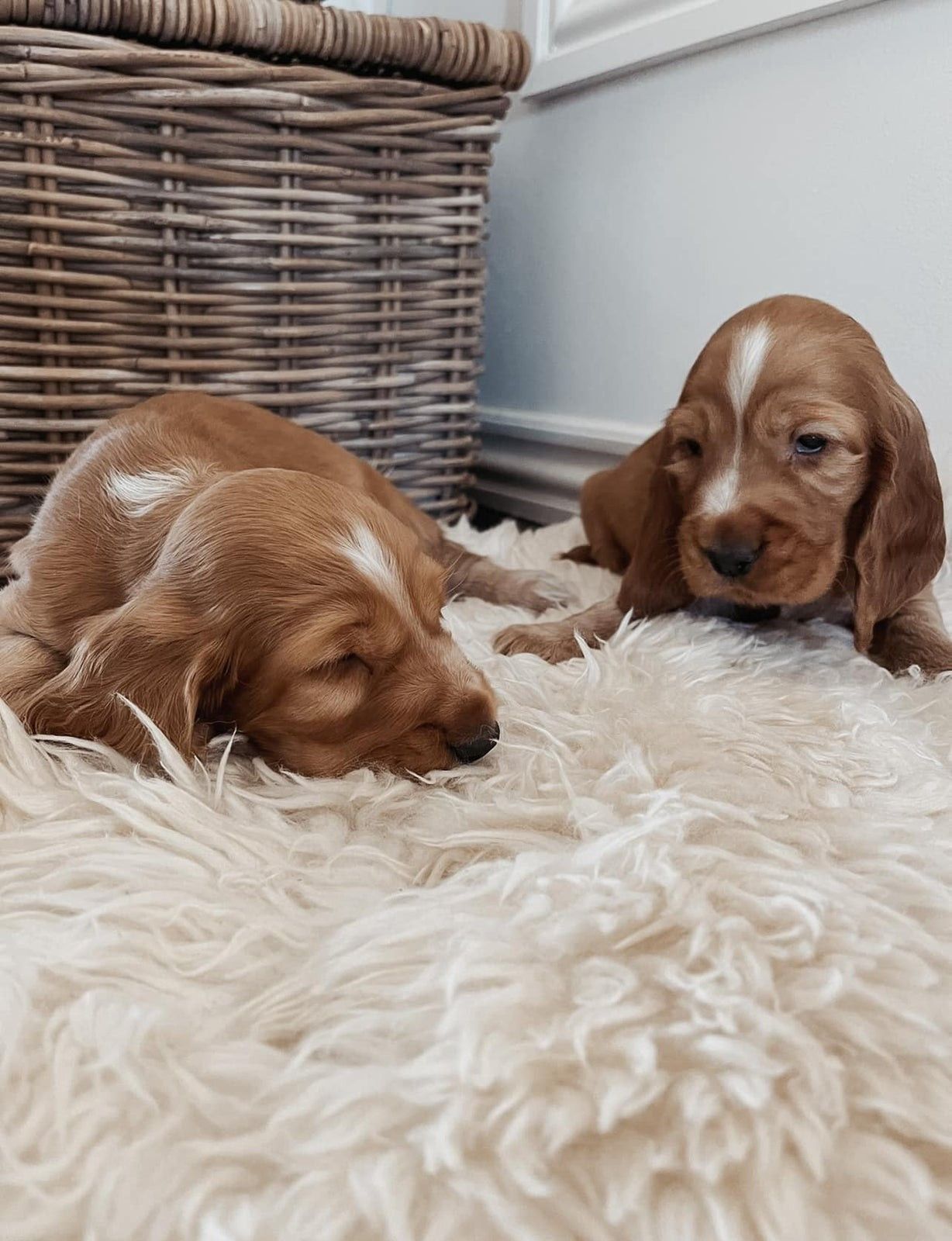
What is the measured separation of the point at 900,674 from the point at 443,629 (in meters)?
0.64

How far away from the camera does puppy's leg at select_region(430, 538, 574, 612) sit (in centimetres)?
186

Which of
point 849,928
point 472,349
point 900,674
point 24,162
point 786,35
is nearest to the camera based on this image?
point 849,928

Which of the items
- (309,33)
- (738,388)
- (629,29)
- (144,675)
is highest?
(629,29)

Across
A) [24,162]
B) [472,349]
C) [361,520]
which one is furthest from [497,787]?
[472,349]

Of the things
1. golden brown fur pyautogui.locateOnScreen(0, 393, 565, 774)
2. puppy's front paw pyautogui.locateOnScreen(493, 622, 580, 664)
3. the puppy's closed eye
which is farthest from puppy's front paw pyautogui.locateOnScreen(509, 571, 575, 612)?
the puppy's closed eye

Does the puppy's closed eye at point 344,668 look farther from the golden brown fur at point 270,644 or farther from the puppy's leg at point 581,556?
the puppy's leg at point 581,556

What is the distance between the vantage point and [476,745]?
109cm

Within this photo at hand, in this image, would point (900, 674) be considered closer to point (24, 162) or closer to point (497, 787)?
point (497, 787)

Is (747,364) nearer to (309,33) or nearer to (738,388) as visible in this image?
(738,388)

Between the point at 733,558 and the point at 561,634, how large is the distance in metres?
0.30

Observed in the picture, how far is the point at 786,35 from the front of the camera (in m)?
1.98

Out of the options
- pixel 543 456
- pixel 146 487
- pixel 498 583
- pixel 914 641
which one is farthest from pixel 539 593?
pixel 543 456

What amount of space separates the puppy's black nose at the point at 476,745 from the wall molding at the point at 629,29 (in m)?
1.51

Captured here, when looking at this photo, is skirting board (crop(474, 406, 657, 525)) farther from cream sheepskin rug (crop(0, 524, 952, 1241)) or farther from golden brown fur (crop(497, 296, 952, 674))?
cream sheepskin rug (crop(0, 524, 952, 1241))
